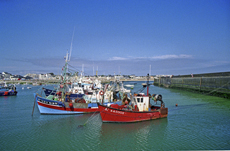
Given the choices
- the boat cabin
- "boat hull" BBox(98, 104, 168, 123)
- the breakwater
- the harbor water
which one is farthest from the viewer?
the breakwater

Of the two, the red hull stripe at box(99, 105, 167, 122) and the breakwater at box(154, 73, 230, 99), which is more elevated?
the breakwater at box(154, 73, 230, 99)

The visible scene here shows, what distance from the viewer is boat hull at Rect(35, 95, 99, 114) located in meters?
22.5

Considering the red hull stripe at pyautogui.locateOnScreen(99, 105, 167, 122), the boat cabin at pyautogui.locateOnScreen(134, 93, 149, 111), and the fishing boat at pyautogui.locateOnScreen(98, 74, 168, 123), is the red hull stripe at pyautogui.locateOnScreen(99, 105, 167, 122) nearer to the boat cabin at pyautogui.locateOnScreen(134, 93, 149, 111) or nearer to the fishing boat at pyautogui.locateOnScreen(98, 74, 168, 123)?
the fishing boat at pyautogui.locateOnScreen(98, 74, 168, 123)

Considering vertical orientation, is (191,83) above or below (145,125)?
above

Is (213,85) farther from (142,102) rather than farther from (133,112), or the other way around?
(133,112)

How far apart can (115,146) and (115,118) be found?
533 cm

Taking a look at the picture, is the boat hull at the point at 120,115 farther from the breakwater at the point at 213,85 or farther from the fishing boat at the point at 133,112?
the breakwater at the point at 213,85

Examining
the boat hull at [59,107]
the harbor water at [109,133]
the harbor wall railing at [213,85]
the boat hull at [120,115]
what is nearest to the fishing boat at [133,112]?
the boat hull at [120,115]

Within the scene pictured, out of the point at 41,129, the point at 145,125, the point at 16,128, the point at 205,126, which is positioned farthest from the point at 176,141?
the point at 16,128

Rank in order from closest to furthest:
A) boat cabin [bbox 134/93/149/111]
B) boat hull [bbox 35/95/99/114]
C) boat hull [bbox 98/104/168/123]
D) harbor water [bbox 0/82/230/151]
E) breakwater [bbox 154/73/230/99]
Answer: harbor water [bbox 0/82/230/151] < boat hull [bbox 98/104/168/123] < boat cabin [bbox 134/93/149/111] < boat hull [bbox 35/95/99/114] < breakwater [bbox 154/73/230/99]

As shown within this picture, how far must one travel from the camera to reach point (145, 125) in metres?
18.8

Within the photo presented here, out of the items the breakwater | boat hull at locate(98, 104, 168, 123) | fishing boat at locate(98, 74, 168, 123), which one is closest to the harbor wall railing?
the breakwater

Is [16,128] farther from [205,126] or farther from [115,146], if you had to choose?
[205,126]

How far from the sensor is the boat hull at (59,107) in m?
22.5
